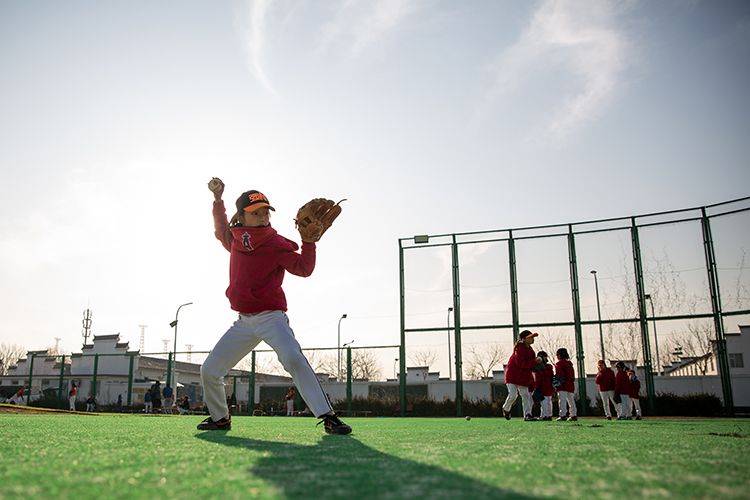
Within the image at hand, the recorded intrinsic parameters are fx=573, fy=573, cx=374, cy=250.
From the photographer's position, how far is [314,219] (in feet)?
17.1

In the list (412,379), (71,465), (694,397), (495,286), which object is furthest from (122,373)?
(71,465)

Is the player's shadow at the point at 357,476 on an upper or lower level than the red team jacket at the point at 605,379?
lower

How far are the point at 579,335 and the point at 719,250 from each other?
211 inches

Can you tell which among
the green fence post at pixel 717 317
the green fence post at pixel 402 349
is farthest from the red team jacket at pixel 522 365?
the green fence post at pixel 402 349

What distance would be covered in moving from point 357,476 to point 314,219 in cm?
308

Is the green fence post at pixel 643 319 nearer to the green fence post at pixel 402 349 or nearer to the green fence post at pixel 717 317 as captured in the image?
the green fence post at pixel 717 317

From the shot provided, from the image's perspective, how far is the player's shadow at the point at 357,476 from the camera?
202cm

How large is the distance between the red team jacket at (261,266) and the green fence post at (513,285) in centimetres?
1731

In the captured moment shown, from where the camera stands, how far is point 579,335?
20766mm

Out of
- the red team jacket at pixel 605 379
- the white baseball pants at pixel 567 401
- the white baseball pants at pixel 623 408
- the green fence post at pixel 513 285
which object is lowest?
the white baseball pants at pixel 623 408

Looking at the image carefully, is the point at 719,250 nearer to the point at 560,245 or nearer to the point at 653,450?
the point at 560,245

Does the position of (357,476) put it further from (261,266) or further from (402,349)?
(402,349)

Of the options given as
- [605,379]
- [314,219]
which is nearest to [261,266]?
[314,219]

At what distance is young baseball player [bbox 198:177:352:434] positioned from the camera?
5.02 meters
